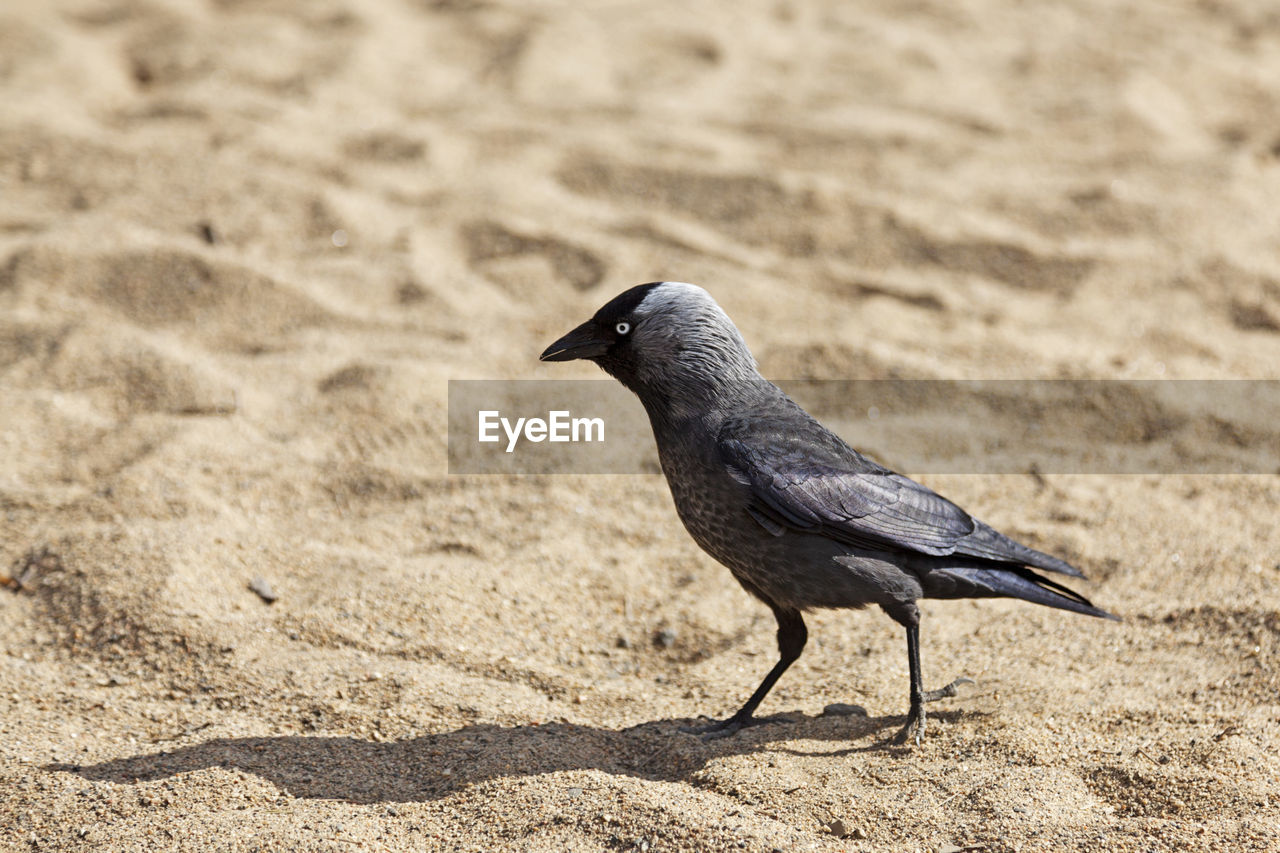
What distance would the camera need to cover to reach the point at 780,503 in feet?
10.1

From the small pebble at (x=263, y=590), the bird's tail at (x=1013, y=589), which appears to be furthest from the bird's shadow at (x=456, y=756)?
the small pebble at (x=263, y=590)

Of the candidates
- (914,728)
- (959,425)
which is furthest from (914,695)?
(959,425)

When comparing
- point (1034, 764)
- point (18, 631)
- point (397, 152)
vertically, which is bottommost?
point (18, 631)

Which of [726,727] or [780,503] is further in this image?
[726,727]

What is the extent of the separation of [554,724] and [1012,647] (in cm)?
134

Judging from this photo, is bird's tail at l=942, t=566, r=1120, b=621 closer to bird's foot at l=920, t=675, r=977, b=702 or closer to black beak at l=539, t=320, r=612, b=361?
bird's foot at l=920, t=675, r=977, b=702

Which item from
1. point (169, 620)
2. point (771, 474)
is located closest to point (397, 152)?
point (169, 620)

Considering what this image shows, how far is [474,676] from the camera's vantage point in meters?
3.45

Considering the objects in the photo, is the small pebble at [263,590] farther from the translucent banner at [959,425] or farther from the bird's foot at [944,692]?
the bird's foot at [944,692]

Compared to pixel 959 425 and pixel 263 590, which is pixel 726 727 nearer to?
pixel 263 590

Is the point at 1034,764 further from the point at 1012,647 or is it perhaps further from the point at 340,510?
the point at 340,510

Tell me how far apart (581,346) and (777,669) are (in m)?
1.00

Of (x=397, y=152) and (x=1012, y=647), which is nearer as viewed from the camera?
(x=1012, y=647)

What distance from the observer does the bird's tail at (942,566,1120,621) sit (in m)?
3.16
